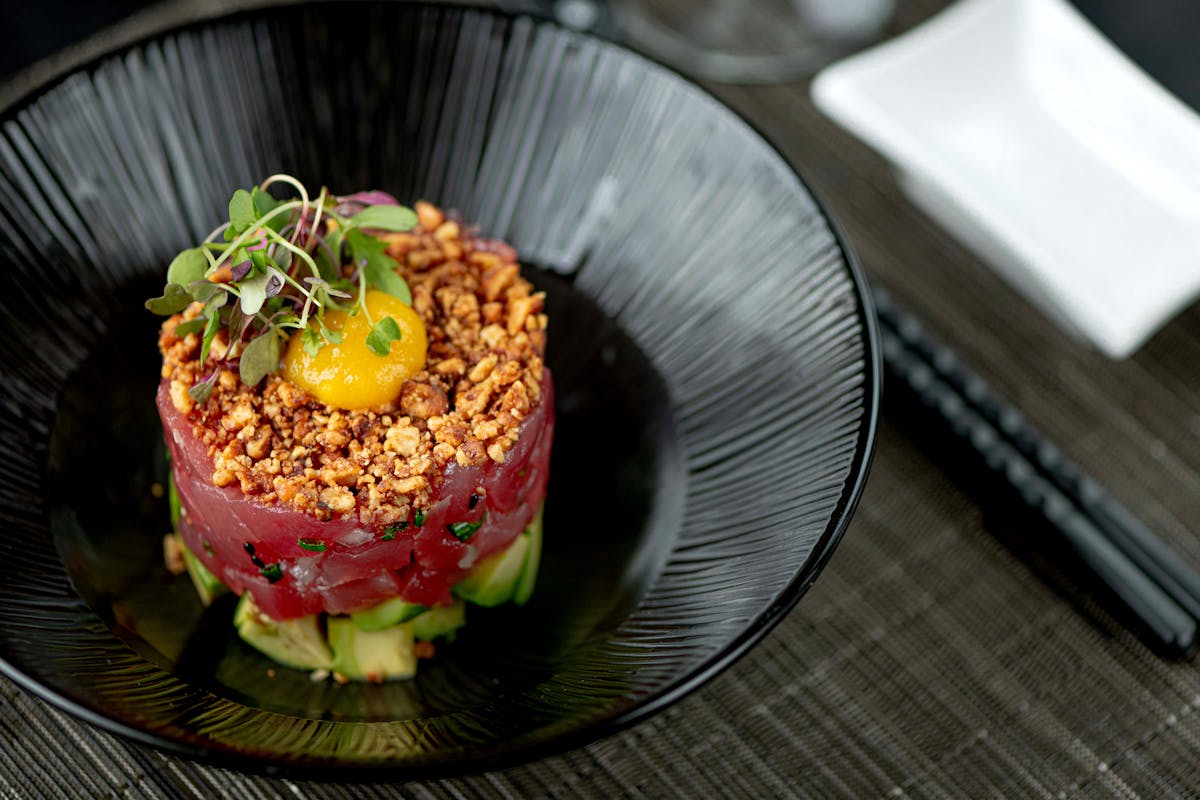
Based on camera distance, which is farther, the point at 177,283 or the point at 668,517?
the point at 668,517

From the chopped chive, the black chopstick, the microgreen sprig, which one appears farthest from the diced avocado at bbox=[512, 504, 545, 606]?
the black chopstick

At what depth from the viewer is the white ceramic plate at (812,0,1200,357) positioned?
220 cm

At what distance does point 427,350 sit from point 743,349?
Answer: 527 mm

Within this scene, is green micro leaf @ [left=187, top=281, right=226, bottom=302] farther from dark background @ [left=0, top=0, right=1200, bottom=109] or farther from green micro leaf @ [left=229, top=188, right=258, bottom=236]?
dark background @ [left=0, top=0, right=1200, bottom=109]

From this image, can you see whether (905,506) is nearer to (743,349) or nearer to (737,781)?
(743,349)

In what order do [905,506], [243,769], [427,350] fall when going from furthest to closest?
1. [905,506]
2. [427,350]
3. [243,769]

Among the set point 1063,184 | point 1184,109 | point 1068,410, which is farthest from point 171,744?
point 1184,109

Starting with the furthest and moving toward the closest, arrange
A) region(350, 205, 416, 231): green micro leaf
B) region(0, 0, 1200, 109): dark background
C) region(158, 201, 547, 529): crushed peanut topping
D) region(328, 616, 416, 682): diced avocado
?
region(0, 0, 1200, 109): dark background → region(328, 616, 416, 682): diced avocado → region(350, 205, 416, 231): green micro leaf → region(158, 201, 547, 529): crushed peanut topping

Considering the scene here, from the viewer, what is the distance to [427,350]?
1.77 meters

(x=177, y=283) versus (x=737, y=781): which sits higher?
(x=177, y=283)

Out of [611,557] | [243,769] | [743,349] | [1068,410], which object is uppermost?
[243,769]

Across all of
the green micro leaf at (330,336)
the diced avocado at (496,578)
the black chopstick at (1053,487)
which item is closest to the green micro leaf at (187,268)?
the green micro leaf at (330,336)

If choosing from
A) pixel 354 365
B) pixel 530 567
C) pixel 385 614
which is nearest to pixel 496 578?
pixel 530 567

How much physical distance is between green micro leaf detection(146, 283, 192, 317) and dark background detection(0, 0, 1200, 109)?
1.38 metres
